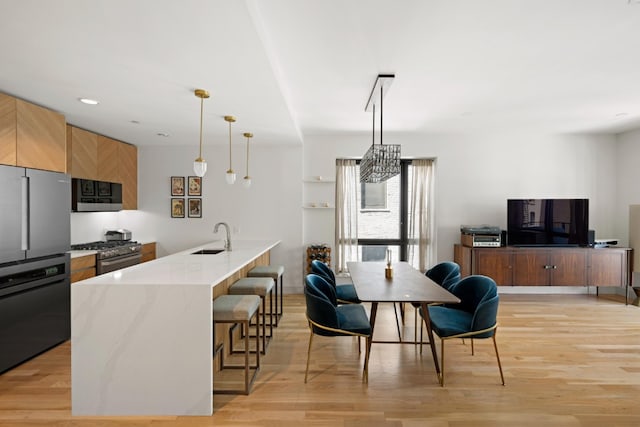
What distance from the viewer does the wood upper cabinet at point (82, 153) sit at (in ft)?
13.5

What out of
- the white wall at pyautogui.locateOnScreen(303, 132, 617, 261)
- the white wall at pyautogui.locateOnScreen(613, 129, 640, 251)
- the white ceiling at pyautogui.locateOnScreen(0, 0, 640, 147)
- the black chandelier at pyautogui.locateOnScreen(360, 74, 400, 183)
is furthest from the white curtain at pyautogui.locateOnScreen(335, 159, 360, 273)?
the white wall at pyautogui.locateOnScreen(613, 129, 640, 251)

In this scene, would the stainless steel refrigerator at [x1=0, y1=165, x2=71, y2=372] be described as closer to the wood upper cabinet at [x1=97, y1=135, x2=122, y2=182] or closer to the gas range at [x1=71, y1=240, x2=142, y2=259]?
the gas range at [x1=71, y1=240, x2=142, y2=259]

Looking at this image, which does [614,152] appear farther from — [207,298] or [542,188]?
[207,298]

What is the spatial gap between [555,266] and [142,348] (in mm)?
5403

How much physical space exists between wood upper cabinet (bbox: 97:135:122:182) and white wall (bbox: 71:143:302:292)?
2.15ft

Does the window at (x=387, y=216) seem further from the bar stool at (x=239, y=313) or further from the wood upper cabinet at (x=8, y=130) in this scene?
the wood upper cabinet at (x=8, y=130)

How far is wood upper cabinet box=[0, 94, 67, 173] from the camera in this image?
302cm

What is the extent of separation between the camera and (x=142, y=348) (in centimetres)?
233

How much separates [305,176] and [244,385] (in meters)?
3.60

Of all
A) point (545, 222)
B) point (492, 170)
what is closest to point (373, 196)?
point (492, 170)

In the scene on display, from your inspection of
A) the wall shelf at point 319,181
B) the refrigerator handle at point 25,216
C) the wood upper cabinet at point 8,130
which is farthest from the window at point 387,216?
the wood upper cabinet at point 8,130

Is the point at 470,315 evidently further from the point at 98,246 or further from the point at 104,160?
the point at 104,160

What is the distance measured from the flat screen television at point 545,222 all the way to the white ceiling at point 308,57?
4.66 feet

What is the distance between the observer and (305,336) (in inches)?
148
